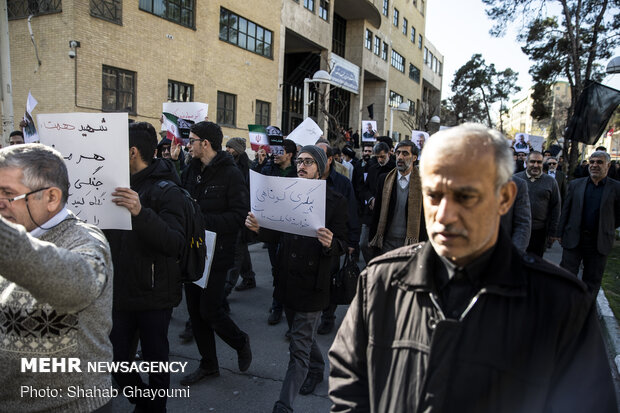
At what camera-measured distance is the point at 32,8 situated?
15062mm

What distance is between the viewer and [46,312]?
1824 mm

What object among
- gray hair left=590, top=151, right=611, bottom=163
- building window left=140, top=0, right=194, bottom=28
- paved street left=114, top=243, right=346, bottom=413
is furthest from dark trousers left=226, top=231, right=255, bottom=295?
building window left=140, top=0, right=194, bottom=28

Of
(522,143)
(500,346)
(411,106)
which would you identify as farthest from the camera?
(411,106)

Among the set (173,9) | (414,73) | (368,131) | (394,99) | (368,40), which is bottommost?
(368,131)

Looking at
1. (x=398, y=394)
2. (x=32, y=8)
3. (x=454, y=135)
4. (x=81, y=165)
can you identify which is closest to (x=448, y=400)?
(x=398, y=394)

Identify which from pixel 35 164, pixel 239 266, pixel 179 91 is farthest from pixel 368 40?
pixel 35 164

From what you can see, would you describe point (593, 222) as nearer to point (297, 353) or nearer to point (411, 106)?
point (297, 353)

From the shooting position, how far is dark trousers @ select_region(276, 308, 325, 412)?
3.16 meters

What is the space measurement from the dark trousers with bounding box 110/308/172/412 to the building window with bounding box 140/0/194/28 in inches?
619

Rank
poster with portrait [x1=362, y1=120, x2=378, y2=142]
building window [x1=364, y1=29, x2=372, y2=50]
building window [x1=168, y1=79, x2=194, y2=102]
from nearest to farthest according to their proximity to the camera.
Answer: poster with portrait [x1=362, y1=120, x2=378, y2=142] → building window [x1=168, y1=79, x2=194, y2=102] → building window [x1=364, y1=29, x2=372, y2=50]

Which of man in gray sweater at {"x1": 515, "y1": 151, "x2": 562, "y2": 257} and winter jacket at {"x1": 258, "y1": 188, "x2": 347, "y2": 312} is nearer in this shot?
winter jacket at {"x1": 258, "y1": 188, "x2": 347, "y2": 312}

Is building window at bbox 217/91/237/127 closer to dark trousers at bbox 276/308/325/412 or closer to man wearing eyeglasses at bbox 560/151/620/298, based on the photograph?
man wearing eyeglasses at bbox 560/151/620/298

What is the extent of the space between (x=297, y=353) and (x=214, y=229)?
4.61 feet

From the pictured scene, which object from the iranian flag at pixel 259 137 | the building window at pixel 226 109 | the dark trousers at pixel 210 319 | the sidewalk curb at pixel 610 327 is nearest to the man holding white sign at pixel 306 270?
the dark trousers at pixel 210 319
